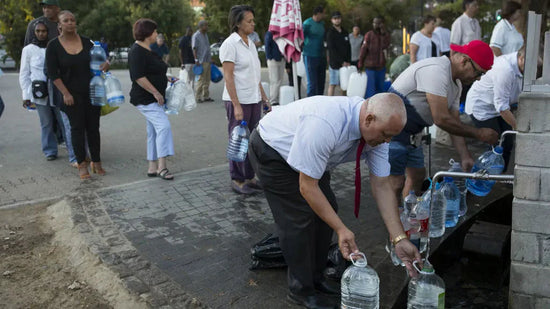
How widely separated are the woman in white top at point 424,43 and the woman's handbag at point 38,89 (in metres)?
6.16

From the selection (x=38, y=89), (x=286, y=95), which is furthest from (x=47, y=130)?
(x=286, y=95)

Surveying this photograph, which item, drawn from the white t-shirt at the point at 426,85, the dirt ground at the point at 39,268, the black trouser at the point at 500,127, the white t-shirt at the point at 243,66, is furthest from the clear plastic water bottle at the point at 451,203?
the dirt ground at the point at 39,268

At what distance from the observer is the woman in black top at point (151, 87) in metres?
6.11

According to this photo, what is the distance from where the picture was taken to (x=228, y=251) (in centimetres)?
439

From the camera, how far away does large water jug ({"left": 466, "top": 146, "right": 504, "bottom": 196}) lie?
520cm

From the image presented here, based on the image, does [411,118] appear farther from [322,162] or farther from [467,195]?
[322,162]

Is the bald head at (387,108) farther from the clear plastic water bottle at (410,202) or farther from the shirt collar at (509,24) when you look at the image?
the shirt collar at (509,24)

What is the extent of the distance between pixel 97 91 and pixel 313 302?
4228 mm

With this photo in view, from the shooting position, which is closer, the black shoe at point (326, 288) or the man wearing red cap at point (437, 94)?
the black shoe at point (326, 288)

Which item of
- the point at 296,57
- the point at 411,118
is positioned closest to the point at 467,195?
the point at 411,118

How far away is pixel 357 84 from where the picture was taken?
10.9 m

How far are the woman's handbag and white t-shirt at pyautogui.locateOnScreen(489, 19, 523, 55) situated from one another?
665 cm

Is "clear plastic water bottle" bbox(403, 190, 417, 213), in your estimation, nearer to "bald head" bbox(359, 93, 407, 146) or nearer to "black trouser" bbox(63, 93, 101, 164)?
"bald head" bbox(359, 93, 407, 146)

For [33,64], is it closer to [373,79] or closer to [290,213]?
[290,213]
